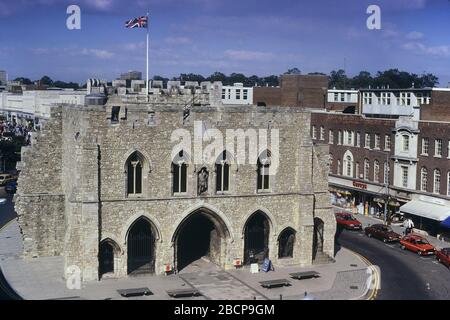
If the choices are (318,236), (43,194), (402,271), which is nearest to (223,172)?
(318,236)

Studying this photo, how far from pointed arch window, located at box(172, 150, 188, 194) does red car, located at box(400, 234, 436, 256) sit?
17430 mm

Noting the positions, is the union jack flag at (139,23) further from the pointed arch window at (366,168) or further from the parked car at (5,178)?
the parked car at (5,178)

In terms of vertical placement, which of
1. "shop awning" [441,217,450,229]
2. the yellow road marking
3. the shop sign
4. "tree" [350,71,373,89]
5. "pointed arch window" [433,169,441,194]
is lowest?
the yellow road marking

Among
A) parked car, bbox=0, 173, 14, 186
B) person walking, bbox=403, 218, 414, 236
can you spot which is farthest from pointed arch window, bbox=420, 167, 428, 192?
parked car, bbox=0, 173, 14, 186

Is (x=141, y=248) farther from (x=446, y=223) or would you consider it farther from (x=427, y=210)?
(x=427, y=210)

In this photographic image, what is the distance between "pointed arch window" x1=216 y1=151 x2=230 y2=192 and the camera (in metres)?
38.6

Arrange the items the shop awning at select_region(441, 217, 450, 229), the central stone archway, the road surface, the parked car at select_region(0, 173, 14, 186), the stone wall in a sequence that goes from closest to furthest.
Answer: the road surface → the central stone archway → the stone wall → the shop awning at select_region(441, 217, 450, 229) → the parked car at select_region(0, 173, 14, 186)

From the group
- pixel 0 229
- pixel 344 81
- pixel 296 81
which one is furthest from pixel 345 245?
pixel 344 81

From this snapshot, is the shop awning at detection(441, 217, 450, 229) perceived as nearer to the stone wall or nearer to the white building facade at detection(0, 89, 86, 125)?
the stone wall

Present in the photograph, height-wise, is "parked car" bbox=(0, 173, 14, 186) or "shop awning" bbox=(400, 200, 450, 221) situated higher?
"shop awning" bbox=(400, 200, 450, 221)

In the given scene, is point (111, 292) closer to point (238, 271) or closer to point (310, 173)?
point (238, 271)

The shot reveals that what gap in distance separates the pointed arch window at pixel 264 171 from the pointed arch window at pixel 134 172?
7.06 m

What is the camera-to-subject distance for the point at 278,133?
3975 centimetres
